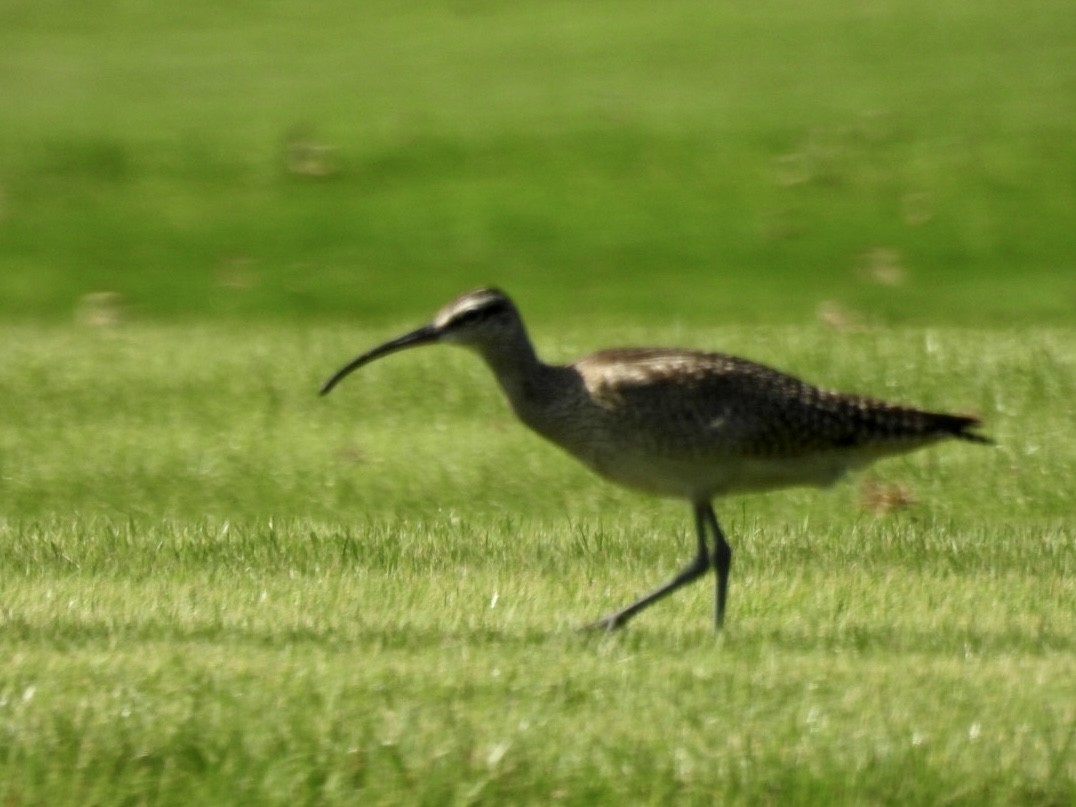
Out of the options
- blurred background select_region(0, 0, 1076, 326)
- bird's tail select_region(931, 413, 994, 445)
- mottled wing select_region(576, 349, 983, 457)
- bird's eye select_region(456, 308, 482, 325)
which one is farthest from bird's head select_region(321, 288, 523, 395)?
blurred background select_region(0, 0, 1076, 326)

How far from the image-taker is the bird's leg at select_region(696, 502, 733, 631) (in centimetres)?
730

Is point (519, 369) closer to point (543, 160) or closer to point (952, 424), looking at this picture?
point (952, 424)

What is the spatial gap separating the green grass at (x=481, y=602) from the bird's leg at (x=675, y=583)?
13cm

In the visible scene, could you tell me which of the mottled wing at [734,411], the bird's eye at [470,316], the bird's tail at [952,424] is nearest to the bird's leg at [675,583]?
the mottled wing at [734,411]

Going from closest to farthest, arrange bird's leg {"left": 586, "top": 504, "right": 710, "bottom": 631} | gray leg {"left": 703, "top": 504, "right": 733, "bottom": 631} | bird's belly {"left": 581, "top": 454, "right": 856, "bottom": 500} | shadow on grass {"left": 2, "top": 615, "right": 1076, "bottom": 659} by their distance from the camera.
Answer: shadow on grass {"left": 2, "top": 615, "right": 1076, "bottom": 659} < bird's leg {"left": 586, "top": 504, "right": 710, "bottom": 631} < gray leg {"left": 703, "top": 504, "right": 733, "bottom": 631} < bird's belly {"left": 581, "top": 454, "right": 856, "bottom": 500}

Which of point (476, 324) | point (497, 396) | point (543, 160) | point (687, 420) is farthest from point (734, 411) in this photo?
point (543, 160)

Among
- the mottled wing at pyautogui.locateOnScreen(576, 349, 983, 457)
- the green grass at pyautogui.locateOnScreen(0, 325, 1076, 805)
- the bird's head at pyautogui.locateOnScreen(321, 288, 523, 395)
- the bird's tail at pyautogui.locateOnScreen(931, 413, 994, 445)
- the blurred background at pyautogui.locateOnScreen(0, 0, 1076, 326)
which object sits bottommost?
the blurred background at pyautogui.locateOnScreen(0, 0, 1076, 326)

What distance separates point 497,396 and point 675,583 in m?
5.16

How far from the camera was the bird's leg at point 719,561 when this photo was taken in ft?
24.0

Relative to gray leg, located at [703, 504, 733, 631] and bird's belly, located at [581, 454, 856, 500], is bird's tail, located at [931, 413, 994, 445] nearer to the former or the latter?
bird's belly, located at [581, 454, 856, 500]

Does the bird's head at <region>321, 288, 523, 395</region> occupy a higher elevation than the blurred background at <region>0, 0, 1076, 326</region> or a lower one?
higher

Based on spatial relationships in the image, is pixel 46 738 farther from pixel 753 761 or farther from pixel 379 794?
pixel 753 761

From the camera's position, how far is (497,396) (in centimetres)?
1247

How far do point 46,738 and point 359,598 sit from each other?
1904 millimetres
